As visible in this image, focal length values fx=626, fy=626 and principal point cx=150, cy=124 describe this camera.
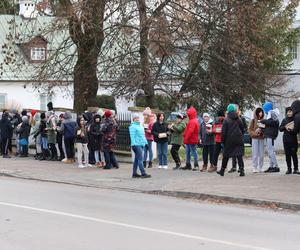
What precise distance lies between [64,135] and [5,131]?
13.0ft

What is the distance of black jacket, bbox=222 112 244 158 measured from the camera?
15836mm

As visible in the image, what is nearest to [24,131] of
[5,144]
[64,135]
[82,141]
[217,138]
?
[5,144]

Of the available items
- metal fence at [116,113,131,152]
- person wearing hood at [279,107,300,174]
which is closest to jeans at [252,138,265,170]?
person wearing hood at [279,107,300,174]

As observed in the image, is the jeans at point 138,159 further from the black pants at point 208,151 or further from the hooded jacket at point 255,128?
the hooded jacket at point 255,128

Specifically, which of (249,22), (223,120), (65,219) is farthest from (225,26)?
(65,219)

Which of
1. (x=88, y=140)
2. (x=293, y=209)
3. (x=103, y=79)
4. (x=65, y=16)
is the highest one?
(x=65, y=16)

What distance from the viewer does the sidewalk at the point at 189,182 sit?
12922mm

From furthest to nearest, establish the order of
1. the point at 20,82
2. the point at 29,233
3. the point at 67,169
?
1. the point at 20,82
2. the point at 67,169
3. the point at 29,233

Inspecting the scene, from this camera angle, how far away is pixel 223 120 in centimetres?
1692

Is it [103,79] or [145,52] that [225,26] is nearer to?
[145,52]

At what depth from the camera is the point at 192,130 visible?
1781cm

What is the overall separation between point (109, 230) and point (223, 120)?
838 centimetres

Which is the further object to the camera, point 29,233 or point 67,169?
point 67,169

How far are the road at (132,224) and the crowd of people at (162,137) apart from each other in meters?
3.42
